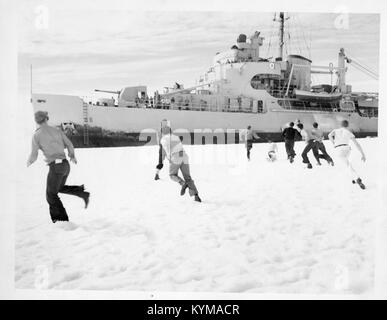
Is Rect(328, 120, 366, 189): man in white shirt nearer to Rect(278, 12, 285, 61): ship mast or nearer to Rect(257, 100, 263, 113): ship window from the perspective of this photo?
Rect(257, 100, 263, 113): ship window

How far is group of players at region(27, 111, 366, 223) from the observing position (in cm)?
226

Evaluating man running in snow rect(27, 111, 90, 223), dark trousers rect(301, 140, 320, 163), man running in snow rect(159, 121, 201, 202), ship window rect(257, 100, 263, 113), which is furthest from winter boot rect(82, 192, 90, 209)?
dark trousers rect(301, 140, 320, 163)

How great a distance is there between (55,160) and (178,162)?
76 cm

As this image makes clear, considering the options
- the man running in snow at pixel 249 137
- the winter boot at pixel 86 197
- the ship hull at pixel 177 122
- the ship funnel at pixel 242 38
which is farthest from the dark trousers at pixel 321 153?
the winter boot at pixel 86 197

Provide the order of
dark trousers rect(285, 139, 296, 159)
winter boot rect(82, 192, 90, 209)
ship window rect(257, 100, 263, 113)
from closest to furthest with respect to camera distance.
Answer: winter boot rect(82, 192, 90, 209) → dark trousers rect(285, 139, 296, 159) → ship window rect(257, 100, 263, 113)

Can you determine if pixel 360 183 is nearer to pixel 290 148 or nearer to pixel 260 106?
pixel 290 148

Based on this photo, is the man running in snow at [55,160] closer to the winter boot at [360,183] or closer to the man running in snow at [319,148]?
the man running in snow at [319,148]

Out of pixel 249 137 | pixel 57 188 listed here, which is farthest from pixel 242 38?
pixel 57 188

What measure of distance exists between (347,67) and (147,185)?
149 cm

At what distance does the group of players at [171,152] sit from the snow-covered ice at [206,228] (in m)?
0.05

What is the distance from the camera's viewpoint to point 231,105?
2.58 metres

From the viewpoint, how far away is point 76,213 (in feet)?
7.68

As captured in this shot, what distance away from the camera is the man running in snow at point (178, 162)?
236 cm
